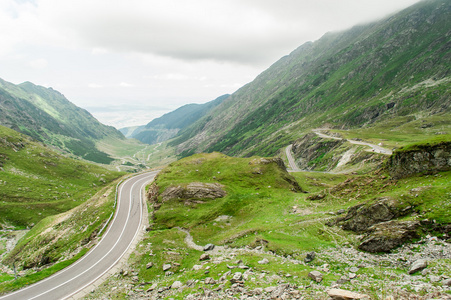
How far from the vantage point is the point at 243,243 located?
36250 mm

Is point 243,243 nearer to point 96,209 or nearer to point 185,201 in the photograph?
point 185,201

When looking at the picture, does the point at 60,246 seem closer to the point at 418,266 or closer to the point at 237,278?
the point at 237,278

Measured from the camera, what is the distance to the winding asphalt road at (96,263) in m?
32.2

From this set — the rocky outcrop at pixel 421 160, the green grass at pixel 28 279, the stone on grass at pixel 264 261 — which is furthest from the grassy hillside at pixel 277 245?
the green grass at pixel 28 279

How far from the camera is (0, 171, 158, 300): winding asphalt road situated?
32.2 metres

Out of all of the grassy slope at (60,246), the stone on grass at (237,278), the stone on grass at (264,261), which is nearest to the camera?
the stone on grass at (237,278)

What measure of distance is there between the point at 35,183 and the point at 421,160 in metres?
184

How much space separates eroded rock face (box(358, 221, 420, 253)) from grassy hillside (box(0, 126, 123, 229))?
418ft

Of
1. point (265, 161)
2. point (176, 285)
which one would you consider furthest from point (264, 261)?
point (265, 161)

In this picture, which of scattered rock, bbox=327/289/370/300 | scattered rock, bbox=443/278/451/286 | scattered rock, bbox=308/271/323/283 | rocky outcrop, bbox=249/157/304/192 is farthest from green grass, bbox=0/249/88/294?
rocky outcrop, bbox=249/157/304/192

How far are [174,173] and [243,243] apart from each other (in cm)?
4247

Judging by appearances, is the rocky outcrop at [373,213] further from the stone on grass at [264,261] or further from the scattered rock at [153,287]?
the scattered rock at [153,287]

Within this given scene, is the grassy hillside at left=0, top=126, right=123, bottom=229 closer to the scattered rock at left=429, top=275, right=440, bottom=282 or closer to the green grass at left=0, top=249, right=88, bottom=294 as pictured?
the green grass at left=0, top=249, right=88, bottom=294

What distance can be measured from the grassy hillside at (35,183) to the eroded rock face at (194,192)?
83766 mm
